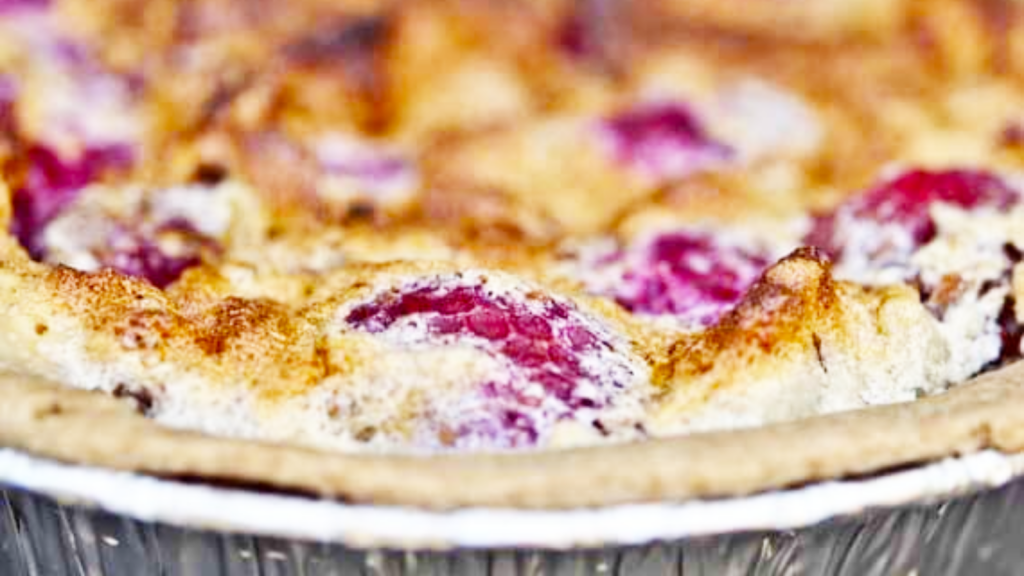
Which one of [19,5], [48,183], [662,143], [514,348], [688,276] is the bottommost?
[514,348]

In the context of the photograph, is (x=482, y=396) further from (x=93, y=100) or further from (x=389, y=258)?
(x=93, y=100)

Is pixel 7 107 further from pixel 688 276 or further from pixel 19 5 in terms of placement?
pixel 688 276

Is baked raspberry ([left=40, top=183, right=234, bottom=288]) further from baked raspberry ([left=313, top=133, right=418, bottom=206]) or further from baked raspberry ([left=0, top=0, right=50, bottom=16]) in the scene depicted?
baked raspberry ([left=0, top=0, right=50, bottom=16])

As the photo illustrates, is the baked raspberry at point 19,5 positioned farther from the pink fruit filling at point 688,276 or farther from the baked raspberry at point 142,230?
the pink fruit filling at point 688,276

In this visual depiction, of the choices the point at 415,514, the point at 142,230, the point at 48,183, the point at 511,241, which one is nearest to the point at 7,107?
the point at 48,183

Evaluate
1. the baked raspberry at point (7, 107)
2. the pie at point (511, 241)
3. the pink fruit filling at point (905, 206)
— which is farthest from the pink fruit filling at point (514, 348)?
the baked raspberry at point (7, 107)

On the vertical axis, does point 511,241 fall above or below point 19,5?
below

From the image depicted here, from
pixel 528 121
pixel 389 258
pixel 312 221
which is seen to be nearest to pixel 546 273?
pixel 389 258

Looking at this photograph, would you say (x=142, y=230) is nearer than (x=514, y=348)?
No
